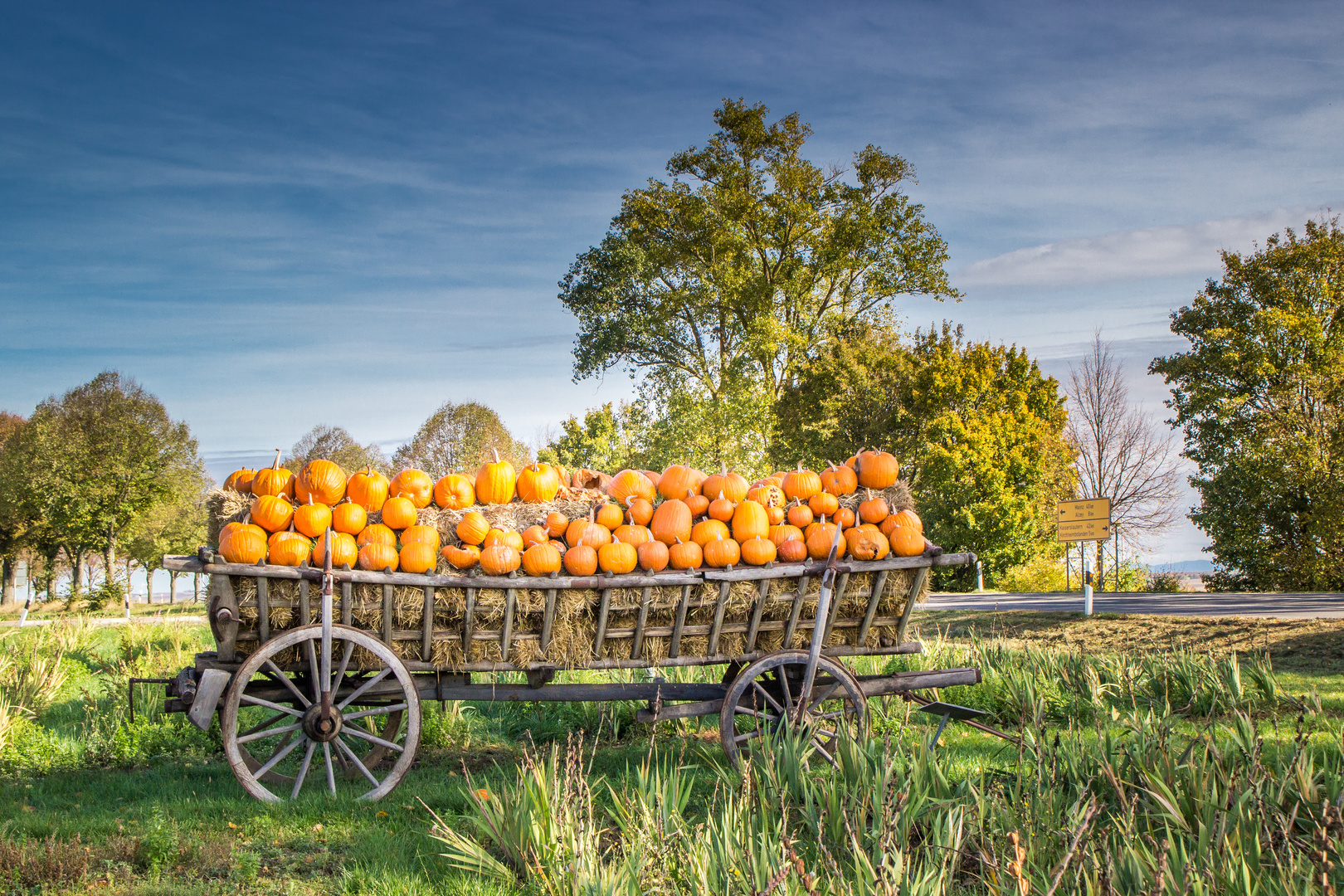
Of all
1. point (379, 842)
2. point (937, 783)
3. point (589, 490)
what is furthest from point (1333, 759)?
point (379, 842)

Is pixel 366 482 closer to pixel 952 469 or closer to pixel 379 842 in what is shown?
pixel 379 842

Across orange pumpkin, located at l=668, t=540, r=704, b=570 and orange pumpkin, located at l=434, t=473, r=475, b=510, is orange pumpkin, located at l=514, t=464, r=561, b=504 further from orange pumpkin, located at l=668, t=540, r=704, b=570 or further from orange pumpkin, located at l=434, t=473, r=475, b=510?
orange pumpkin, located at l=668, t=540, r=704, b=570

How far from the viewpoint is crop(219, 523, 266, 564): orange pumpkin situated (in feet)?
15.8

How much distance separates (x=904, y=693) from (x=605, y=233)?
27.1 meters

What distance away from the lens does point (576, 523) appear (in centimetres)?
536

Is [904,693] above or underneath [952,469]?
underneath

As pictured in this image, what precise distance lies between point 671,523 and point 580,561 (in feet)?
2.30

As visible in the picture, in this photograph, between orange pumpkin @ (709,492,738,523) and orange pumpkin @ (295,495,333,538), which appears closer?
orange pumpkin @ (295,495,333,538)

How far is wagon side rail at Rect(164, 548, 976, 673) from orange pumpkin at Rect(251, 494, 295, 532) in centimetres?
37

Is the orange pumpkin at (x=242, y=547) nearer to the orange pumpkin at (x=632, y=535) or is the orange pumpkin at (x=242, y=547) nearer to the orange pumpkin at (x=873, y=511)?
the orange pumpkin at (x=632, y=535)

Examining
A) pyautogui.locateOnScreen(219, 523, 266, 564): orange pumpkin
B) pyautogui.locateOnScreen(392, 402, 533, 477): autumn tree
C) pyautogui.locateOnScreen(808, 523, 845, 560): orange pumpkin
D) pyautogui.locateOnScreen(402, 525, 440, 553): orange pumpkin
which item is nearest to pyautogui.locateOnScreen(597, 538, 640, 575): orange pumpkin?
pyautogui.locateOnScreen(402, 525, 440, 553): orange pumpkin

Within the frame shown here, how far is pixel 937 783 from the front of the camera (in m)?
4.13

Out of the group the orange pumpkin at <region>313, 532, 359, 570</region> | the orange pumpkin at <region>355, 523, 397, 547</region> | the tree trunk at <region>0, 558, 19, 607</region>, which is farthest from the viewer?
the tree trunk at <region>0, 558, 19, 607</region>

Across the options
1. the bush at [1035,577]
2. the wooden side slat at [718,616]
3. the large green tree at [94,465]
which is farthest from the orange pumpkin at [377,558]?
the large green tree at [94,465]
